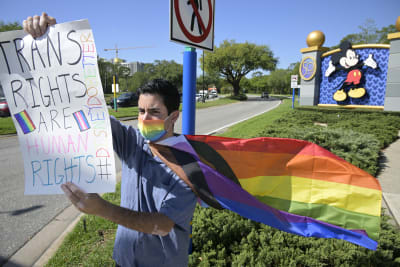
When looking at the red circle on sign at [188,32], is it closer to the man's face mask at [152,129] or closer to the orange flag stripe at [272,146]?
the orange flag stripe at [272,146]

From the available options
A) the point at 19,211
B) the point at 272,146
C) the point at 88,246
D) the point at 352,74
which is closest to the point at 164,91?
the point at 272,146

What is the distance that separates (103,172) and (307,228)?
160 centimetres

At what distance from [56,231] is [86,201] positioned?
2.83 m

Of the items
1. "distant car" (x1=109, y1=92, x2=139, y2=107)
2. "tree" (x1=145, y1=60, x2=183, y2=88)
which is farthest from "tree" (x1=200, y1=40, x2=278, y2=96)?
"distant car" (x1=109, y1=92, x2=139, y2=107)

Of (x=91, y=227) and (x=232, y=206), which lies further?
(x=91, y=227)

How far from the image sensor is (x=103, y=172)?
121 cm

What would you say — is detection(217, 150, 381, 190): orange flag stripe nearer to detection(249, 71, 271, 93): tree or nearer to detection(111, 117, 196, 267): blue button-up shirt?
detection(111, 117, 196, 267): blue button-up shirt

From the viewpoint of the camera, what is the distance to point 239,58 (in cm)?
5197

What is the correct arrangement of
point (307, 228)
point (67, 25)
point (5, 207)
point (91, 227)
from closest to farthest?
point (67, 25), point (307, 228), point (91, 227), point (5, 207)

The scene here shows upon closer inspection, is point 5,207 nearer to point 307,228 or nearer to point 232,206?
point 232,206

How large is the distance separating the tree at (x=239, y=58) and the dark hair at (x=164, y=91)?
52.2 metres

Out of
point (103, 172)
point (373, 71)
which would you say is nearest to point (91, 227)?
point (103, 172)

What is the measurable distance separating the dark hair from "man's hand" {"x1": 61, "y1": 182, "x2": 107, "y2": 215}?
598 millimetres

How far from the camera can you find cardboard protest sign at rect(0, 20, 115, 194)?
1194 millimetres
